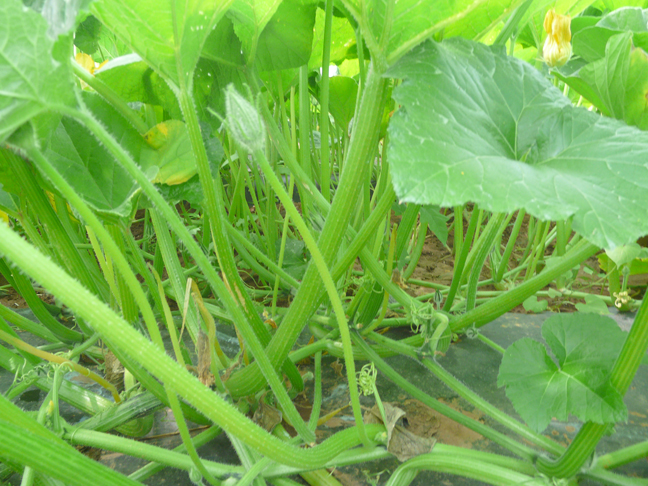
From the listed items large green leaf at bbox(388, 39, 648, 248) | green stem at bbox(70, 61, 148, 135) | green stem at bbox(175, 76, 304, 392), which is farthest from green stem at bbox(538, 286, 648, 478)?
green stem at bbox(70, 61, 148, 135)

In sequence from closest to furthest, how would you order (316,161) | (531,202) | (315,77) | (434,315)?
(531,202) < (434,315) < (315,77) < (316,161)

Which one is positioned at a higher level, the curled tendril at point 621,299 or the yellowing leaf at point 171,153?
the yellowing leaf at point 171,153

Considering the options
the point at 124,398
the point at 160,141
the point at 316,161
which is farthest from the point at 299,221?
the point at 316,161

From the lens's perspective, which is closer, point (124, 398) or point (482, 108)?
point (482, 108)

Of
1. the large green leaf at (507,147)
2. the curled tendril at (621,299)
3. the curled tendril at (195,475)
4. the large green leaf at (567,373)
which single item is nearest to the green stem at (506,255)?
the curled tendril at (621,299)

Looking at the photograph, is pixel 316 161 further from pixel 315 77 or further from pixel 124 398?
pixel 124 398

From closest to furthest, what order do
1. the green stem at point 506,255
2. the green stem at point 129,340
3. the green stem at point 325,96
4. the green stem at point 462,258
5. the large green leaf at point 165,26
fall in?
the green stem at point 129,340 < the large green leaf at point 165,26 < the green stem at point 325,96 < the green stem at point 462,258 < the green stem at point 506,255

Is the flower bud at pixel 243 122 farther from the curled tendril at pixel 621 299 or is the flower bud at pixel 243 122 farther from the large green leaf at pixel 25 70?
the curled tendril at pixel 621 299
